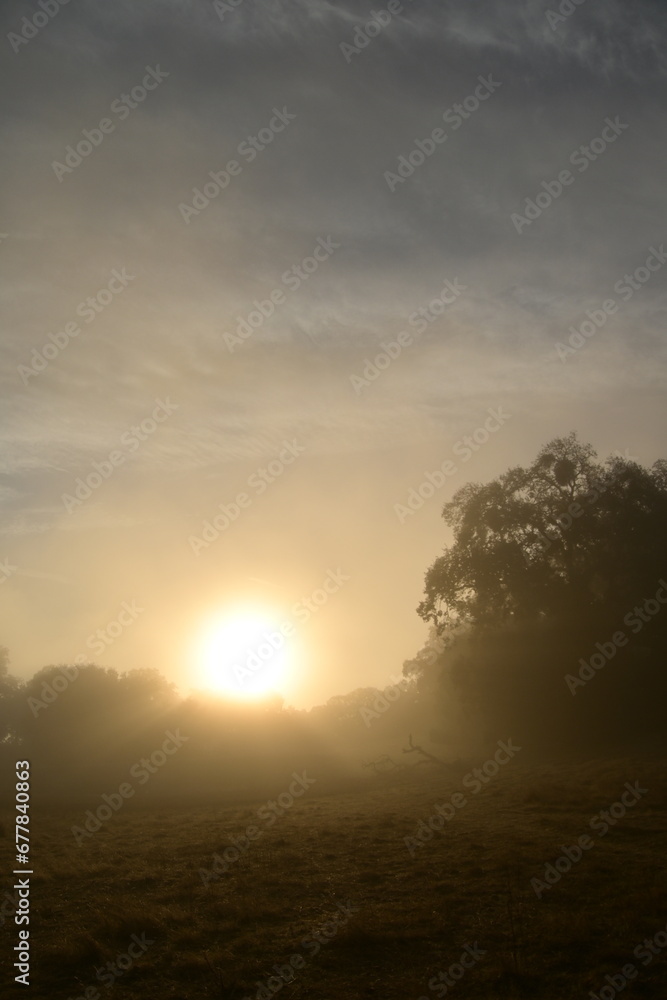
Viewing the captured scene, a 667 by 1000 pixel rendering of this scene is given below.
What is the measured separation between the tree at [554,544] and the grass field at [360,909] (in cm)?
1565

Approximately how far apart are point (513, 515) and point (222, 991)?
32.3 m

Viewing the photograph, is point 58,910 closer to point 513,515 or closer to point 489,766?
point 489,766

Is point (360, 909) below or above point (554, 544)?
below

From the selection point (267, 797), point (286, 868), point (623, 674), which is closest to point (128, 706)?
point (267, 797)

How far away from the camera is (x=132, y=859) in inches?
647

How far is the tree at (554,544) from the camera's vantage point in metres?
33.9

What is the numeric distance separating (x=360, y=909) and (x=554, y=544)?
28.8 meters

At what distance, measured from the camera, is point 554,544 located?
3653 centimetres

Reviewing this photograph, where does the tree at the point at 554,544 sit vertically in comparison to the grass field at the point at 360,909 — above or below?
above

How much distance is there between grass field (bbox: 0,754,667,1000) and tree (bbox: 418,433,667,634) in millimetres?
15654

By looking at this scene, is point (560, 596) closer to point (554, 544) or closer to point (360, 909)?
point (554, 544)

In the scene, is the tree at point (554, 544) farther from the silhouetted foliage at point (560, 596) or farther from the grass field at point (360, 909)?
the grass field at point (360, 909)

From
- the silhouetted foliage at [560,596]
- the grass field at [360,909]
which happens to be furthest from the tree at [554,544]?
the grass field at [360,909]

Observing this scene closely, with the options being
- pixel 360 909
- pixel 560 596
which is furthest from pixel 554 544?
pixel 360 909
